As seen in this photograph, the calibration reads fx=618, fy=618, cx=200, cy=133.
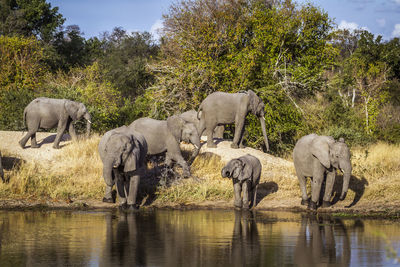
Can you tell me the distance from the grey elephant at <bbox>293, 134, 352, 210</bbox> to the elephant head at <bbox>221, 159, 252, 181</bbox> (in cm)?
162

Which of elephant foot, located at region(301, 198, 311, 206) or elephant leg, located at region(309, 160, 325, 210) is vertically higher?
elephant leg, located at region(309, 160, 325, 210)

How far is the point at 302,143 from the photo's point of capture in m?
15.5

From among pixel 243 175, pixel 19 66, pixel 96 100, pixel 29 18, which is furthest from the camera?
pixel 29 18

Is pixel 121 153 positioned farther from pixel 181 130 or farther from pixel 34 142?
pixel 34 142

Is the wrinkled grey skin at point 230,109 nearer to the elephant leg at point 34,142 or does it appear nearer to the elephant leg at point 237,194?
the elephant leg at point 237,194

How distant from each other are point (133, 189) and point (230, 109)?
19.8ft

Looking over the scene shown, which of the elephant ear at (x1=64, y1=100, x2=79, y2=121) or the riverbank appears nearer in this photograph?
the riverbank

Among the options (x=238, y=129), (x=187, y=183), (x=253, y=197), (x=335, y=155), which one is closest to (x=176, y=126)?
(x=187, y=183)

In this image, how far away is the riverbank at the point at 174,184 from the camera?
1546cm

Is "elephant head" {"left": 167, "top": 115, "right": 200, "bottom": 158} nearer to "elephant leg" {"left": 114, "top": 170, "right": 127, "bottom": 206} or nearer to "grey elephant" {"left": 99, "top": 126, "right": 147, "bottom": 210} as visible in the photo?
"grey elephant" {"left": 99, "top": 126, "right": 147, "bottom": 210}

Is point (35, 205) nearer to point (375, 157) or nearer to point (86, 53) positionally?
point (375, 157)

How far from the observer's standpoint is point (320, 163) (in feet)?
49.0

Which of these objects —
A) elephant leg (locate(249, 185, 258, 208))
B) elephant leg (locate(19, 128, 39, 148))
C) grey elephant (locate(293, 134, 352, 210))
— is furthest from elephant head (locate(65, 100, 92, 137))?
grey elephant (locate(293, 134, 352, 210))

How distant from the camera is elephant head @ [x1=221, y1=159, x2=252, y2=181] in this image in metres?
14.5
